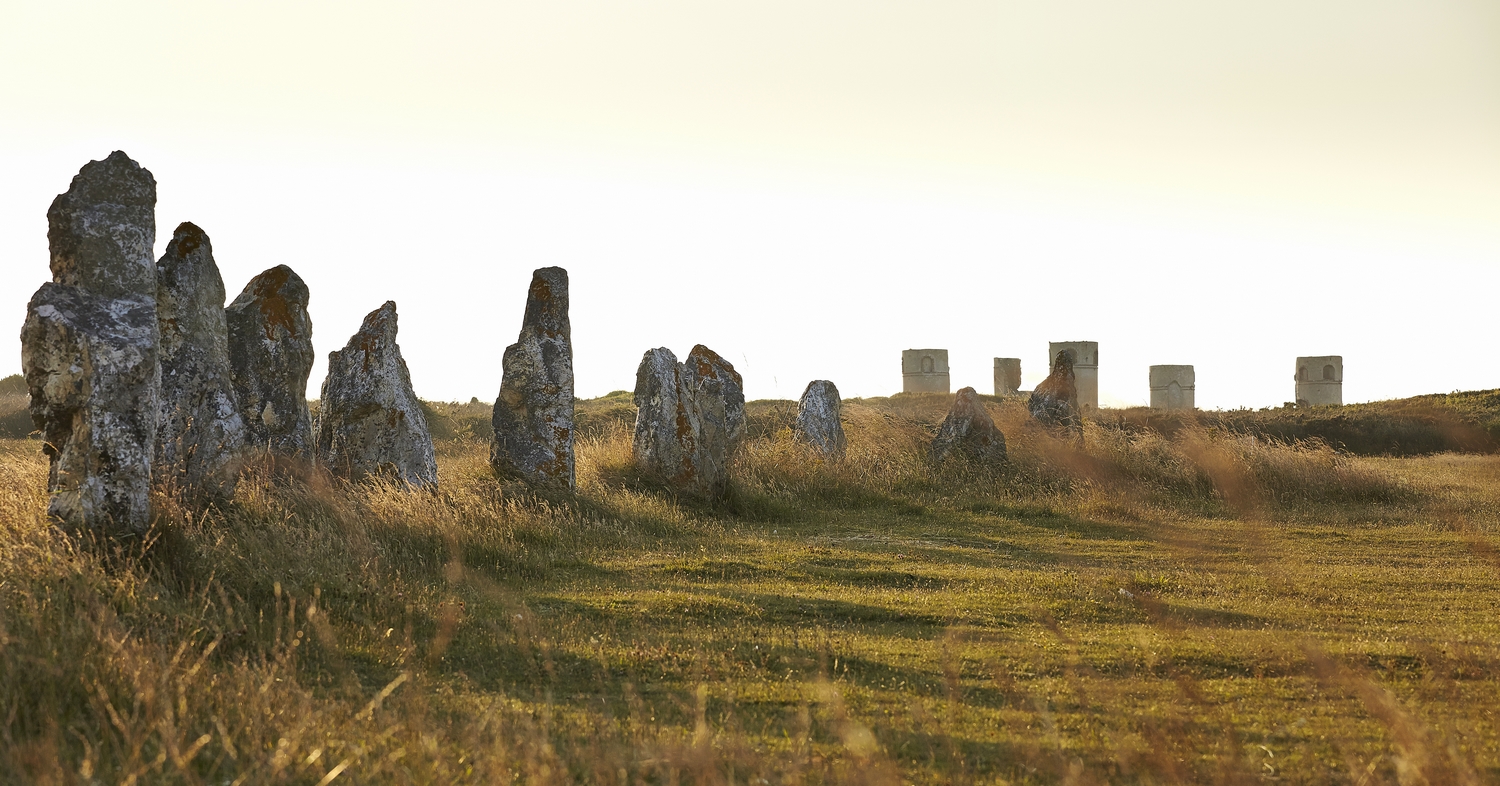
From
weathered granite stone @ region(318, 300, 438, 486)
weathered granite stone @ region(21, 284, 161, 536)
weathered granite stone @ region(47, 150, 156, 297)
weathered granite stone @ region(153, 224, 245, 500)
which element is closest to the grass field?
weathered granite stone @ region(21, 284, 161, 536)

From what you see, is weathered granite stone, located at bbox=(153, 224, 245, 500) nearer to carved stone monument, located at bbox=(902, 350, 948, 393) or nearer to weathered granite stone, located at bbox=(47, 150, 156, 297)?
weathered granite stone, located at bbox=(47, 150, 156, 297)

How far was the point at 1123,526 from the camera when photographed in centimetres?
1302

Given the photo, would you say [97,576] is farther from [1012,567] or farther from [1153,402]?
[1153,402]

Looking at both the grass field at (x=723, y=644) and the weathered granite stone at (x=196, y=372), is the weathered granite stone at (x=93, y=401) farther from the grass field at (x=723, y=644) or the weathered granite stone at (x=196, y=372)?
the weathered granite stone at (x=196, y=372)

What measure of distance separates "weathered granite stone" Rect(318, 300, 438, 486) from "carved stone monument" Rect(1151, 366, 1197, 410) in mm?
30398

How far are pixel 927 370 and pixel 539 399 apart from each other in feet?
91.1

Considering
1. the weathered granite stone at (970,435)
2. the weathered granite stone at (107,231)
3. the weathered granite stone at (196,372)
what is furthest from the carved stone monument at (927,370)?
the weathered granite stone at (107,231)

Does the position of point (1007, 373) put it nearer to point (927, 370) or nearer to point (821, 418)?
point (927, 370)

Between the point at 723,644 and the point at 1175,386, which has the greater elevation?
the point at 1175,386

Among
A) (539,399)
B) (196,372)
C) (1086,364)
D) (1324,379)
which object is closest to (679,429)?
(539,399)

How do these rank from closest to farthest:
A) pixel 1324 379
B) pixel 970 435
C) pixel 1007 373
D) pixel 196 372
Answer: pixel 196 372 < pixel 970 435 < pixel 1324 379 < pixel 1007 373

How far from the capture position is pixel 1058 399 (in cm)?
1980

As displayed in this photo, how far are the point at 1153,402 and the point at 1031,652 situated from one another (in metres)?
33.5

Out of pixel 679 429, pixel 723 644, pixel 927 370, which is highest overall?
pixel 927 370
